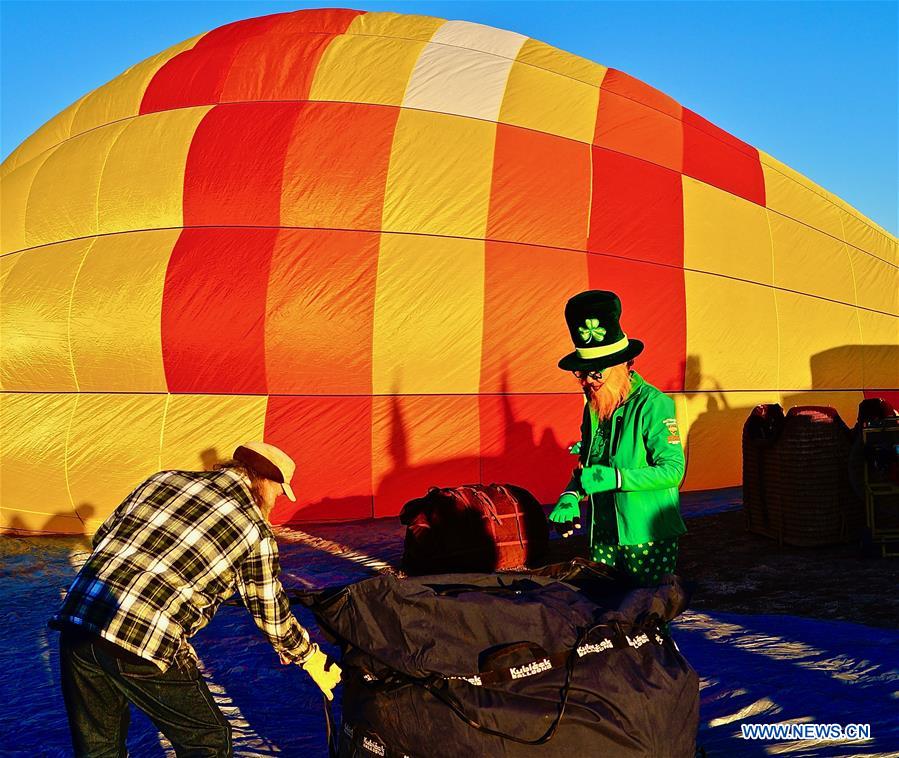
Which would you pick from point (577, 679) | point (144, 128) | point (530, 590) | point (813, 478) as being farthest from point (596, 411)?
point (144, 128)

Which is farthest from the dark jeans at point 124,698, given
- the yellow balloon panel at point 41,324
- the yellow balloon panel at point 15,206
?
the yellow balloon panel at point 15,206

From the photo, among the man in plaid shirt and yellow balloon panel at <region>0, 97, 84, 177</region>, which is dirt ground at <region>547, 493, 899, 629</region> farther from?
yellow balloon panel at <region>0, 97, 84, 177</region>

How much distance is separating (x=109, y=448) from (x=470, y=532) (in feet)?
12.5

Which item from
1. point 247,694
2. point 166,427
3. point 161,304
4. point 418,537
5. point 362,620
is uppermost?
point 161,304

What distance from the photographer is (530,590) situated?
2486 millimetres

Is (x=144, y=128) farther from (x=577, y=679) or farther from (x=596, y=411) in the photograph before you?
(x=577, y=679)

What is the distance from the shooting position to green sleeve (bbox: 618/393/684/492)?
3.09m

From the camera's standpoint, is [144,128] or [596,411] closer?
[596,411]

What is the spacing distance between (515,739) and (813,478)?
5.55 metres

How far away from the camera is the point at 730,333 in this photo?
874 cm

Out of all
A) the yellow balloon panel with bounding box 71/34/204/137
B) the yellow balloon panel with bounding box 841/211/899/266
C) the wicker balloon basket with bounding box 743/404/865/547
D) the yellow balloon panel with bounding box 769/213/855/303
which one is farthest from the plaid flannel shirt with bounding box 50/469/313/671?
the yellow balloon panel with bounding box 841/211/899/266

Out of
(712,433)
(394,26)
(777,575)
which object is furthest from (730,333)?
(394,26)

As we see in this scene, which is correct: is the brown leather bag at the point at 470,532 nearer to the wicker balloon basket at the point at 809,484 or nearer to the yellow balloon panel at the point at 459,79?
the wicker balloon basket at the point at 809,484

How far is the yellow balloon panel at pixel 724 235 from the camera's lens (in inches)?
346
